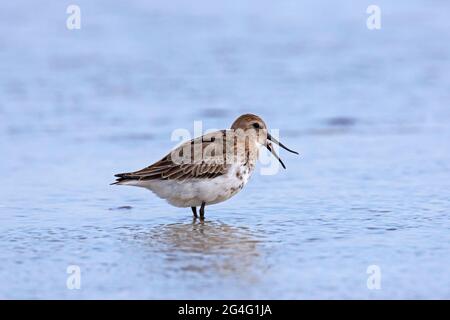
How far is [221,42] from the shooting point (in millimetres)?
13656

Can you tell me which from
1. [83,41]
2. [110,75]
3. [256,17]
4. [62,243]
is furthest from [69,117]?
[256,17]

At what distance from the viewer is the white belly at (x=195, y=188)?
7.09 meters

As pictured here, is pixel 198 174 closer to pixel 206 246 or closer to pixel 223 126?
pixel 206 246

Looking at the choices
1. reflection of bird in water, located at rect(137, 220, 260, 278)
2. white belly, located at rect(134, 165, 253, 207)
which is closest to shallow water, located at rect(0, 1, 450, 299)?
reflection of bird in water, located at rect(137, 220, 260, 278)

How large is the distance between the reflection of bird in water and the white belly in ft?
0.64

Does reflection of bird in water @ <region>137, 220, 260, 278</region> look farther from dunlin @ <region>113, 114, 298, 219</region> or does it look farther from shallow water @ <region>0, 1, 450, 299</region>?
dunlin @ <region>113, 114, 298, 219</region>

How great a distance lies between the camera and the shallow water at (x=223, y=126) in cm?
582

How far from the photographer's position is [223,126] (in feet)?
33.7

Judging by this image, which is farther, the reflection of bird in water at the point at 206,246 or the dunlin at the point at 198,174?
the dunlin at the point at 198,174

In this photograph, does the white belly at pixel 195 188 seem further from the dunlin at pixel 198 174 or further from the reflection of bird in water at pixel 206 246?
the reflection of bird in water at pixel 206 246

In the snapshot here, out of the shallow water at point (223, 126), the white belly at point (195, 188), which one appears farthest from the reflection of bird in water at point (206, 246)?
the white belly at point (195, 188)

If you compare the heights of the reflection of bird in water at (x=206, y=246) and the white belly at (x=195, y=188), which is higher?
the white belly at (x=195, y=188)

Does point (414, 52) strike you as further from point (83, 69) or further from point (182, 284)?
point (182, 284)

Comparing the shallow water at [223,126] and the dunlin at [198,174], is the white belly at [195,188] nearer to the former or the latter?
the dunlin at [198,174]
